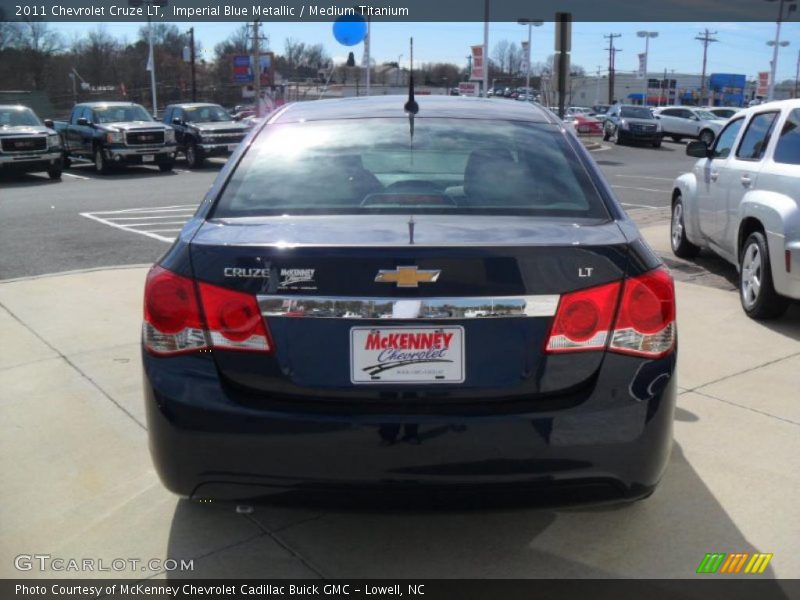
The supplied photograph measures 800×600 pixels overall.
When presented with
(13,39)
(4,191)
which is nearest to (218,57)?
(13,39)

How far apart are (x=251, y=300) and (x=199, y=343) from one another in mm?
234

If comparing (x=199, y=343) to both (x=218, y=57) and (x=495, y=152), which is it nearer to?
(x=495, y=152)

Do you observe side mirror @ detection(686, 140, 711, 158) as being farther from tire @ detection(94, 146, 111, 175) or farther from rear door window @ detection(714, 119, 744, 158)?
tire @ detection(94, 146, 111, 175)

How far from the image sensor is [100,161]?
850 inches

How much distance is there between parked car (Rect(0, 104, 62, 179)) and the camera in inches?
765

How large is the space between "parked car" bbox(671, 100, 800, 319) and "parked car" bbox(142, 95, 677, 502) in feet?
11.7

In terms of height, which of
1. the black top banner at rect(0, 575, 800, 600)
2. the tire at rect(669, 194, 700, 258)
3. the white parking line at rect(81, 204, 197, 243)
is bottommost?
the black top banner at rect(0, 575, 800, 600)

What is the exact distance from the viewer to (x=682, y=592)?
2.82 meters

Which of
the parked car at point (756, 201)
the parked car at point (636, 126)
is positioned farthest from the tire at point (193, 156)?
the parked car at point (636, 126)

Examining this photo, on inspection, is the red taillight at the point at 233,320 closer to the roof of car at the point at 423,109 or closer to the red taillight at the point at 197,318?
the red taillight at the point at 197,318

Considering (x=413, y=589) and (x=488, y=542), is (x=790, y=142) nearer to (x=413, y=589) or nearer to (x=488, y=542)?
(x=488, y=542)

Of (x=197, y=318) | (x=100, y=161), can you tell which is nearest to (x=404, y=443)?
(x=197, y=318)

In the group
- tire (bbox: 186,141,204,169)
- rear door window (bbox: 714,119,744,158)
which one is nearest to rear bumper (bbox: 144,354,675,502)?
rear door window (bbox: 714,119,744,158)

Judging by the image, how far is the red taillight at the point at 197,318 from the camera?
99.6 inches
